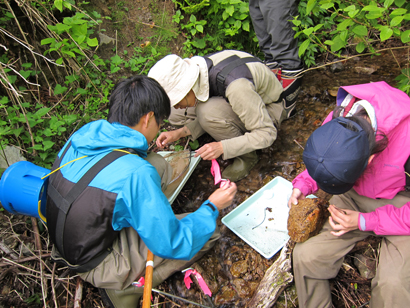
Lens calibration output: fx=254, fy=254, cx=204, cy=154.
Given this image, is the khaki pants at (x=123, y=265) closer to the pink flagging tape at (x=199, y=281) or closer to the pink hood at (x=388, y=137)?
the pink flagging tape at (x=199, y=281)

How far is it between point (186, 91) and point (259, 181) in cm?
139

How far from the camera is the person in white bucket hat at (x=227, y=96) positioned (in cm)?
249

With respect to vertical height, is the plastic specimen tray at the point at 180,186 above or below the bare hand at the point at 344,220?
below

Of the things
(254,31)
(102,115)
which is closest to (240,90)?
(102,115)

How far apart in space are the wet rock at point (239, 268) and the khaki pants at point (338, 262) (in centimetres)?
49

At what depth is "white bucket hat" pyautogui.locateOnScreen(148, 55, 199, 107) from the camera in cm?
240

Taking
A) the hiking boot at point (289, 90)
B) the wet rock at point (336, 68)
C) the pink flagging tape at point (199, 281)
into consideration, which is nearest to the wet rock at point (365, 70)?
the wet rock at point (336, 68)

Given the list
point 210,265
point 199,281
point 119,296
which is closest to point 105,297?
point 119,296

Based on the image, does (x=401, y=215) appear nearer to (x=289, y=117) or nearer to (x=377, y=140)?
(x=377, y=140)

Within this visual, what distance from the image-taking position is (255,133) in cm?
264

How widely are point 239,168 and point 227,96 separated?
0.93m

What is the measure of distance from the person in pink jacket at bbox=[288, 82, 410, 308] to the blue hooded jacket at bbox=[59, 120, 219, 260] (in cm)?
88

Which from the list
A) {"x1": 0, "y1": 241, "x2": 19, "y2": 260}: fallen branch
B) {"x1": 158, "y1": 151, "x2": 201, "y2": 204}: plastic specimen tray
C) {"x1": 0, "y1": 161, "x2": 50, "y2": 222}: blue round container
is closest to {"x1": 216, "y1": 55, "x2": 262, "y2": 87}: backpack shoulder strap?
{"x1": 158, "y1": 151, "x2": 201, "y2": 204}: plastic specimen tray

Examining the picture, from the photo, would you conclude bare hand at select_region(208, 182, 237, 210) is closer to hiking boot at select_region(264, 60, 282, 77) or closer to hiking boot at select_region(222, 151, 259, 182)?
hiking boot at select_region(222, 151, 259, 182)
